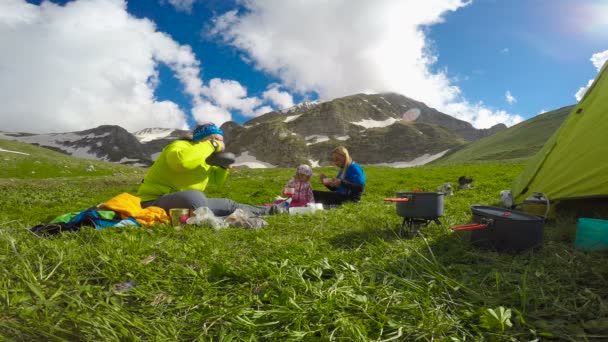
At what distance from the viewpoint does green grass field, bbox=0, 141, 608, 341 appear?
247 centimetres

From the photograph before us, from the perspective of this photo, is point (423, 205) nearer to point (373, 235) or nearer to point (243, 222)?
point (373, 235)

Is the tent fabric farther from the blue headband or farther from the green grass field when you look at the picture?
the blue headband

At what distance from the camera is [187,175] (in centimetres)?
726

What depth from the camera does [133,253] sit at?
3.98 m

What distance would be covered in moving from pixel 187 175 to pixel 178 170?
16.3 inches

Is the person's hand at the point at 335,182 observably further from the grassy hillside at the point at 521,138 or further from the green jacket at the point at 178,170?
the grassy hillside at the point at 521,138

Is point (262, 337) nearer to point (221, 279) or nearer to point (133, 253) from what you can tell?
point (221, 279)

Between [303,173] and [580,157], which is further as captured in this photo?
[303,173]

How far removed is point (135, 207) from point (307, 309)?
4881 millimetres

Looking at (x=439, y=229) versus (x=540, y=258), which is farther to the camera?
(x=439, y=229)

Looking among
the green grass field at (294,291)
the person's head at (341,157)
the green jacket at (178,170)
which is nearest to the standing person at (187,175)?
the green jacket at (178,170)

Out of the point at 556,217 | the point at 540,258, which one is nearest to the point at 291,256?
the point at 540,258

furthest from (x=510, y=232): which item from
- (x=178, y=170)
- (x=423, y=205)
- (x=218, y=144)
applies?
(x=178, y=170)

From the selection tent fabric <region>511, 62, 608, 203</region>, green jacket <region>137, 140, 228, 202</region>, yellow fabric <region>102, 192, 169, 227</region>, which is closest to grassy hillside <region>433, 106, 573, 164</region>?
tent fabric <region>511, 62, 608, 203</region>
